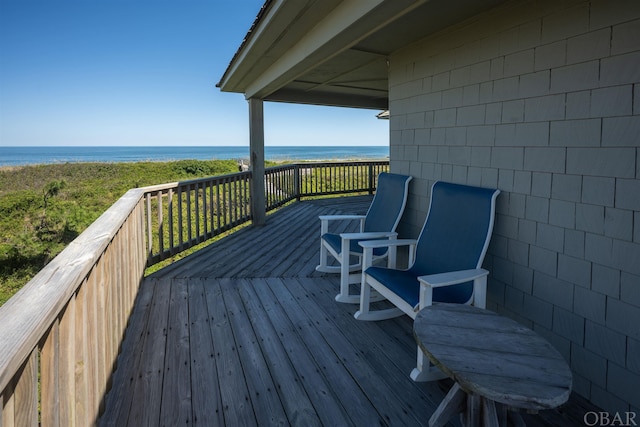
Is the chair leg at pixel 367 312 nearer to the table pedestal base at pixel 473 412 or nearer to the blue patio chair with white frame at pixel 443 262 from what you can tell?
the blue patio chair with white frame at pixel 443 262

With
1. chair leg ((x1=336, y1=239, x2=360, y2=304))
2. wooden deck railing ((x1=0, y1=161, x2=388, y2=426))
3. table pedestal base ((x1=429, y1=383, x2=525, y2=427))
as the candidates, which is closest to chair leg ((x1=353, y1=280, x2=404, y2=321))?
chair leg ((x1=336, y1=239, x2=360, y2=304))

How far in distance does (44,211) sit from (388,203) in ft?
32.2

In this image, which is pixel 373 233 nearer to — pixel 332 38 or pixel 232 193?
pixel 332 38

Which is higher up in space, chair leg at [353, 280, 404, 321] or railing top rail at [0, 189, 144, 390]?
railing top rail at [0, 189, 144, 390]

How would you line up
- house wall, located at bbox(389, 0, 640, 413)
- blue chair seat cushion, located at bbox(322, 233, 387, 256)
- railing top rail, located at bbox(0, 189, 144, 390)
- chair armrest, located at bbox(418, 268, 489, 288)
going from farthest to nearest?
1. blue chair seat cushion, located at bbox(322, 233, 387, 256)
2. chair armrest, located at bbox(418, 268, 489, 288)
3. house wall, located at bbox(389, 0, 640, 413)
4. railing top rail, located at bbox(0, 189, 144, 390)

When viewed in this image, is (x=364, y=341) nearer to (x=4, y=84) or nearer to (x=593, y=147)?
(x=593, y=147)

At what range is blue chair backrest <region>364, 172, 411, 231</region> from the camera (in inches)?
142

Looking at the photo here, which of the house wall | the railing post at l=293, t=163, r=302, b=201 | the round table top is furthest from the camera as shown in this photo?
the railing post at l=293, t=163, r=302, b=201

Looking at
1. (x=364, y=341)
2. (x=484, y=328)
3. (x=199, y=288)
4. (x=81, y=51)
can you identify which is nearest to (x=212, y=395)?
(x=364, y=341)

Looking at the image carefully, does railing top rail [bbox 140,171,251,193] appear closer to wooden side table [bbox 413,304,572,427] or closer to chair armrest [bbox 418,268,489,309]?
chair armrest [bbox 418,268,489,309]

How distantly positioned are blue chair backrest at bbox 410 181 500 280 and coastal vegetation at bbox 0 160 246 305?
673cm

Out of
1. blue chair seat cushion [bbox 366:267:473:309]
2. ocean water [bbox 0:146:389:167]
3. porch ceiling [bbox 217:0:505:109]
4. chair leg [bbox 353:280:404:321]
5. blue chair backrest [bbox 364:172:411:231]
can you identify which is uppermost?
ocean water [bbox 0:146:389:167]

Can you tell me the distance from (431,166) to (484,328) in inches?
78.1

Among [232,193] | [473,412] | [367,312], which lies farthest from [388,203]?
[232,193]
